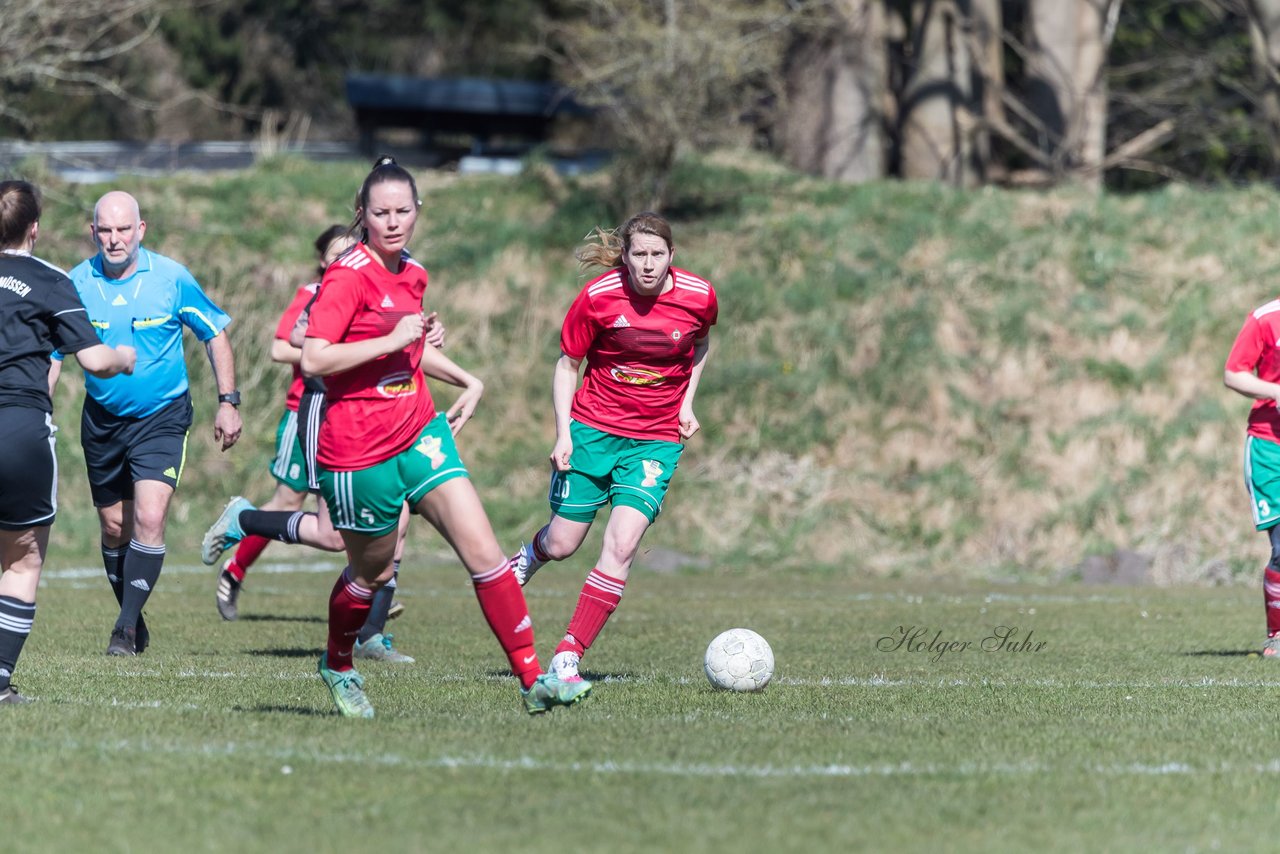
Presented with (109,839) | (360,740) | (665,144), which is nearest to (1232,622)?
(360,740)

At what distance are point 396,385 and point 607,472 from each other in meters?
1.76

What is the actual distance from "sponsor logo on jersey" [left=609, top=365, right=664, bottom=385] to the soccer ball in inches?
52.5

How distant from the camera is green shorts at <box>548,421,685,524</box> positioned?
24.2 feet

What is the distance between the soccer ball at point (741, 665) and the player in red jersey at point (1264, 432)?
11.2ft

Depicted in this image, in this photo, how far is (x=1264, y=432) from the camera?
9.01 metres

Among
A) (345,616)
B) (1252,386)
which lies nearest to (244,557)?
(345,616)

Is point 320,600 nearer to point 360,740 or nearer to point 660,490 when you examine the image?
point 660,490

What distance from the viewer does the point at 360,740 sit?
550 centimetres

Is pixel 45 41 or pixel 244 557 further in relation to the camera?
pixel 45 41

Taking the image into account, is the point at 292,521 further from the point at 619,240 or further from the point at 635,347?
the point at 619,240

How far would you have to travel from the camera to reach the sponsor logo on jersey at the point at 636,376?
24.7 ft

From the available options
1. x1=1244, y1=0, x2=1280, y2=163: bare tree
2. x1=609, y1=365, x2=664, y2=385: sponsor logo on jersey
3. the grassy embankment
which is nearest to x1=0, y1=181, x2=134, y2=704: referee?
x1=609, y1=365, x2=664, y2=385: sponsor logo on jersey

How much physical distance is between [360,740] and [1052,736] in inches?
97.6

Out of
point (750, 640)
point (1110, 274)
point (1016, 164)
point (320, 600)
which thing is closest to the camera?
point (750, 640)
